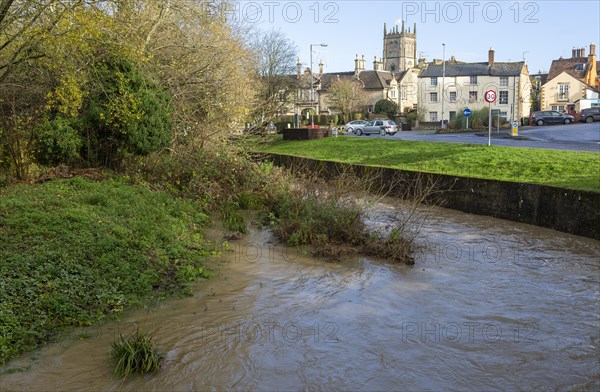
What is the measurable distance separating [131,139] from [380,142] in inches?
742

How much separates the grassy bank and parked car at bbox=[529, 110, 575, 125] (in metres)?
51.1

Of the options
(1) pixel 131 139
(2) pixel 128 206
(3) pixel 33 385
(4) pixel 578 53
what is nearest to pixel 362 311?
(3) pixel 33 385

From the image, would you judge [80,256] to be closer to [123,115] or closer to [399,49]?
[123,115]

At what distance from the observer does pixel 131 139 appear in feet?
52.7

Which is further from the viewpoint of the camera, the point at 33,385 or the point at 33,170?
the point at 33,170

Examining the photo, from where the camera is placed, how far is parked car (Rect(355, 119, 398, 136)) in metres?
52.1

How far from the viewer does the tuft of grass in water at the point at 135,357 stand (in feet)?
21.6

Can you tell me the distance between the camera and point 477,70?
2990 inches

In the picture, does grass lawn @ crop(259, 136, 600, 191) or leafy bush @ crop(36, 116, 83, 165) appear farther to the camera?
grass lawn @ crop(259, 136, 600, 191)

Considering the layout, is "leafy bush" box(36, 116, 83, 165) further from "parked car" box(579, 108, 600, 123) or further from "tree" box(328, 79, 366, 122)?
"tree" box(328, 79, 366, 122)

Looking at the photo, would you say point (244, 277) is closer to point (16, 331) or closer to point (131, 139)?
point (16, 331)

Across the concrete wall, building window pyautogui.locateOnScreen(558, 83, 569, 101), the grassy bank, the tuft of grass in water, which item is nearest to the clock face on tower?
building window pyautogui.locateOnScreen(558, 83, 569, 101)

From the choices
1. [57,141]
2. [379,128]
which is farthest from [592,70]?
[57,141]

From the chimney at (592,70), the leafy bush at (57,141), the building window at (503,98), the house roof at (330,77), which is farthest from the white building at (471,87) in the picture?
the leafy bush at (57,141)
